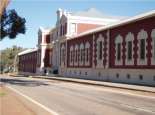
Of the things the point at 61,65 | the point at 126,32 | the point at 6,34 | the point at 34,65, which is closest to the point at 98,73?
the point at 126,32

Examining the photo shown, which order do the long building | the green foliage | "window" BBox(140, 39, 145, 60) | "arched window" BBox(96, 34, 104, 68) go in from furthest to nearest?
the green foliage, "arched window" BBox(96, 34, 104, 68), "window" BBox(140, 39, 145, 60), the long building

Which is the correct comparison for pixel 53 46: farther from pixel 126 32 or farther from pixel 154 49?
pixel 154 49

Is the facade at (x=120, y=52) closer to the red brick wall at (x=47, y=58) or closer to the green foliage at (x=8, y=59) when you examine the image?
the red brick wall at (x=47, y=58)

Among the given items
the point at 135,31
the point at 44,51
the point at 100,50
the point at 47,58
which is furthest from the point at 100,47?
the point at 44,51

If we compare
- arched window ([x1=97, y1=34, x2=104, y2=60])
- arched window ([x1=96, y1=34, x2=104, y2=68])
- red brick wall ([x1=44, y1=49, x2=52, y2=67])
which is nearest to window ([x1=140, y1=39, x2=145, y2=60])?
arched window ([x1=96, y1=34, x2=104, y2=68])

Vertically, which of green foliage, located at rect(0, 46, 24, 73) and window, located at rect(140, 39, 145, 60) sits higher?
green foliage, located at rect(0, 46, 24, 73)

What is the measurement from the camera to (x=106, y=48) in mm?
51000

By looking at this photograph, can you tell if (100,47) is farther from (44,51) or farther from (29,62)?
(29,62)

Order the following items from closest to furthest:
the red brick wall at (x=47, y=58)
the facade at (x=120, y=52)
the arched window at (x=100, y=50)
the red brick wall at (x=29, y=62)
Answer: the facade at (x=120, y=52) → the arched window at (x=100, y=50) → the red brick wall at (x=47, y=58) → the red brick wall at (x=29, y=62)

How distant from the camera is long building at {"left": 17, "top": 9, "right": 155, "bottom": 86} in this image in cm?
3991

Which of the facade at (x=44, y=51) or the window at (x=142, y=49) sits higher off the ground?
the facade at (x=44, y=51)

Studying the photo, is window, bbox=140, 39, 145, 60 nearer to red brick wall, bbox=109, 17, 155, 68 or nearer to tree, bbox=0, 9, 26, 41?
red brick wall, bbox=109, 17, 155, 68

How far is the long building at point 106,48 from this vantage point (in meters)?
39.9

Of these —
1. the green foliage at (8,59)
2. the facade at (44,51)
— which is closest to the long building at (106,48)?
the facade at (44,51)
